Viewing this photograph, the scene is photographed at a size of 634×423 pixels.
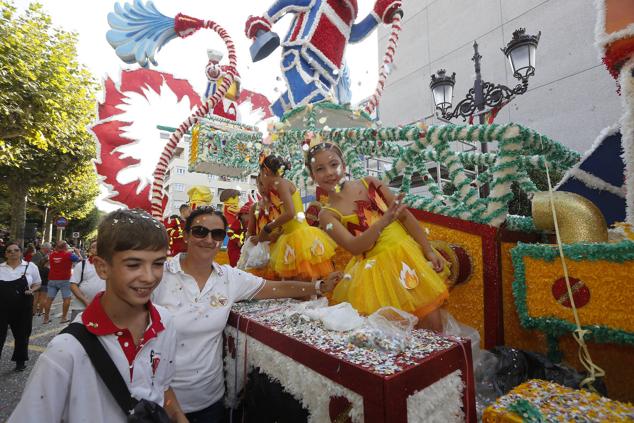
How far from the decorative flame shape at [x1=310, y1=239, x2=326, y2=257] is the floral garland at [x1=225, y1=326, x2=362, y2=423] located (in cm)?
94

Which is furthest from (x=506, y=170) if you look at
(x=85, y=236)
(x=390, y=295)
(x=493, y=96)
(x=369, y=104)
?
(x=85, y=236)

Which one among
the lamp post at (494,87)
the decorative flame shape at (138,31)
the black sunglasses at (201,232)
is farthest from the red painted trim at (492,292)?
the decorative flame shape at (138,31)

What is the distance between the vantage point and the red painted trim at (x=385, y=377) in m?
1.12

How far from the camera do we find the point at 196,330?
1.77 metres

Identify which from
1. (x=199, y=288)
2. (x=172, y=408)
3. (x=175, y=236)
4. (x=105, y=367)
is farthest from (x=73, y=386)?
(x=175, y=236)

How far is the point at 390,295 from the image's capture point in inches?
77.1

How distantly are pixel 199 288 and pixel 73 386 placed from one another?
0.86 metres

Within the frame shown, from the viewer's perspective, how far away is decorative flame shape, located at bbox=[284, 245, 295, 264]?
2771 mm

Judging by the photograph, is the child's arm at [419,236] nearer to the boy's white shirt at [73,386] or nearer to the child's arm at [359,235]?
the child's arm at [359,235]

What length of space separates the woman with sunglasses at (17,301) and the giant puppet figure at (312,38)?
184 inches

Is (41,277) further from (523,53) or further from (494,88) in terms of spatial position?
(523,53)

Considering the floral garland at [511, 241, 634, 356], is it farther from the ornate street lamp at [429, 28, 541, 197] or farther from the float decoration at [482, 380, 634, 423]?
the ornate street lamp at [429, 28, 541, 197]

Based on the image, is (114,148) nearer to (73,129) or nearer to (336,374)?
(336,374)

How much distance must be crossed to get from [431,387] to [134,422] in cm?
103
